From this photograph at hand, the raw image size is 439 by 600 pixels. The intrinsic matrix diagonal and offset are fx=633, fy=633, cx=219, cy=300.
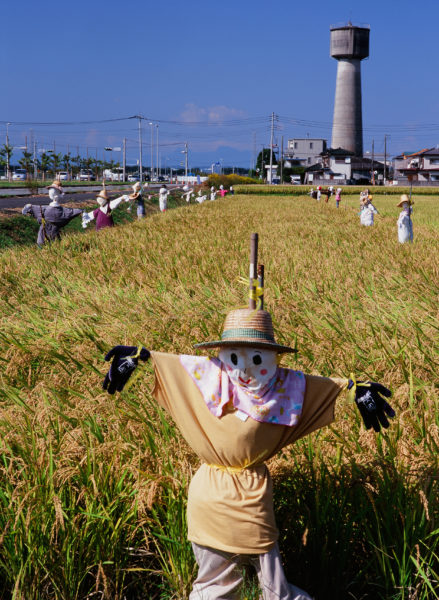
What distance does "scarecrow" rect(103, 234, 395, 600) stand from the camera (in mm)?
1897

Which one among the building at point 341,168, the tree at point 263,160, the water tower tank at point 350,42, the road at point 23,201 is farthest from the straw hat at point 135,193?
the tree at point 263,160

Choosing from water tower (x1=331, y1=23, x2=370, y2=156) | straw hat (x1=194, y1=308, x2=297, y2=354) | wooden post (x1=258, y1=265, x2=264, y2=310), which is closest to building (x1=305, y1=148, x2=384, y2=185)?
water tower (x1=331, y1=23, x2=370, y2=156)

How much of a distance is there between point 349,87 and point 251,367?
95.1 meters

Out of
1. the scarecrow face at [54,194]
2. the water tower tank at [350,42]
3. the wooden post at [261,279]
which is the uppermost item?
the water tower tank at [350,42]

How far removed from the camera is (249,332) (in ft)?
6.30

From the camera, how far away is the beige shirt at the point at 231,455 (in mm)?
1894

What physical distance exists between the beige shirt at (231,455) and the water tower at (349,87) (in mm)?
92797

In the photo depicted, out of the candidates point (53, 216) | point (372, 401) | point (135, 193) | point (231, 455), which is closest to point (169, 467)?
point (231, 455)

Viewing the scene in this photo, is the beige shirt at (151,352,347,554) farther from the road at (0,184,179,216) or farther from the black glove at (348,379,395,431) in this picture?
the road at (0,184,179,216)

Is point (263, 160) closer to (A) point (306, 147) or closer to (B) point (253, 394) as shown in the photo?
(A) point (306, 147)

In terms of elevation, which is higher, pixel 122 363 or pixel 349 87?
pixel 349 87

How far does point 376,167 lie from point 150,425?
95.3 m

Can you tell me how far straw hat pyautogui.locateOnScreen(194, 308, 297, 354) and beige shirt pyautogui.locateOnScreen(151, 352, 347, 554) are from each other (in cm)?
18

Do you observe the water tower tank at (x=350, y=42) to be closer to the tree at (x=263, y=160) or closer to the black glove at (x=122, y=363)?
the tree at (x=263, y=160)
